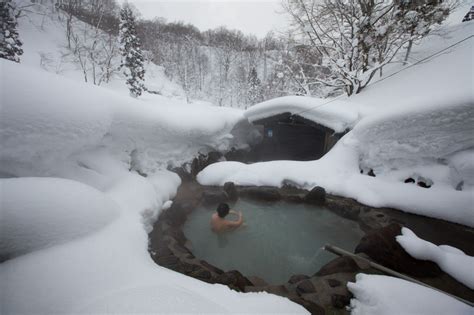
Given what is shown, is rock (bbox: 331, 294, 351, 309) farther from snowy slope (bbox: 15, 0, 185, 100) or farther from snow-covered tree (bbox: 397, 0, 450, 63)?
snowy slope (bbox: 15, 0, 185, 100)

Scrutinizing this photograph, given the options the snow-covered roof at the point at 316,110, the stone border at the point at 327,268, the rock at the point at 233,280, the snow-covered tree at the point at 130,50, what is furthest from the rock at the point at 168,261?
the snow-covered tree at the point at 130,50

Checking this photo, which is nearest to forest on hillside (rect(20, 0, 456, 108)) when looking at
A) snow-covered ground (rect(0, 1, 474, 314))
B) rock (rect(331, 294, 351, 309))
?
snow-covered ground (rect(0, 1, 474, 314))

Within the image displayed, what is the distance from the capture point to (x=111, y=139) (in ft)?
13.6

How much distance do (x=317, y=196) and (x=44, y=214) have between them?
466 centimetres

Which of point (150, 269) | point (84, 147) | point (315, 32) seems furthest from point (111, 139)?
point (315, 32)

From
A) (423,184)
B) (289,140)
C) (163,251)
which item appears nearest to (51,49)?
(289,140)

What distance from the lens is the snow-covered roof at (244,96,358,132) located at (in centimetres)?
581

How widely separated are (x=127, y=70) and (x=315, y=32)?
14.0m

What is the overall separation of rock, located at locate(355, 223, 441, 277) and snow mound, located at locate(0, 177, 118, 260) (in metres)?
3.66

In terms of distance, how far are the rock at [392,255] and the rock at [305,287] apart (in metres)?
1.10

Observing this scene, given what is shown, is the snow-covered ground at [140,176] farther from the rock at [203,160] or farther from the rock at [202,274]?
the rock at [202,274]

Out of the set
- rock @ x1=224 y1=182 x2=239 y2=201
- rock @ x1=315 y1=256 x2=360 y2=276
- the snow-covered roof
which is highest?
the snow-covered roof

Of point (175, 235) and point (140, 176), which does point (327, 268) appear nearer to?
point (175, 235)

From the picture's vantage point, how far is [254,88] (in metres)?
23.3
